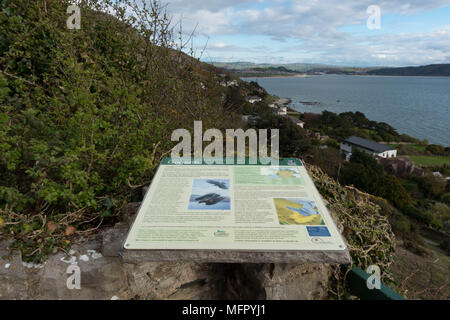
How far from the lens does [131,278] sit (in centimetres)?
246

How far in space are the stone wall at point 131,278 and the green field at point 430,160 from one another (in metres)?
49.8

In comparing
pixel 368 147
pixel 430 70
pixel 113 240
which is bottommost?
pixel 368 147

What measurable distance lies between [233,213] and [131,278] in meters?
1.18

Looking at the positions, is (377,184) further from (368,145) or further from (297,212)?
(297,212)

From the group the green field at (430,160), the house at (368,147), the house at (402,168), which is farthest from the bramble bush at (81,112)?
the green field at (430,160)

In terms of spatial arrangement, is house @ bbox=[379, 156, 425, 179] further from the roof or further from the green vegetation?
the green vegetation

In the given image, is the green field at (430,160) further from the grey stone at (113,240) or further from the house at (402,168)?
the grey stone at (113,240)

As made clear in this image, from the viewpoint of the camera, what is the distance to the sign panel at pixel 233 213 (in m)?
2.04

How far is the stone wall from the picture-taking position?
2289 millimetres

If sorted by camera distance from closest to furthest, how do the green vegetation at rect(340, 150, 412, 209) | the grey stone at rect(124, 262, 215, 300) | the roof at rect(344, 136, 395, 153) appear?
the grey stone at rect(124, 262, 215, 300), the green vegetation at rect(340, 150, 412, 209), the roof at rect(344, 136, 395, 153)

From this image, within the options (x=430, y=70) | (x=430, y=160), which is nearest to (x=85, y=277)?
(x=430, y=160)

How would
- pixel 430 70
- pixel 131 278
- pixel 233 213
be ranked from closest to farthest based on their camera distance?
pixel 233 213, pixel 131 278, pixel 430 70

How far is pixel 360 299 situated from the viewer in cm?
249

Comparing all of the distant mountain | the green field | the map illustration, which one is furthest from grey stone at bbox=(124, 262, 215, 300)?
the distant mountain
